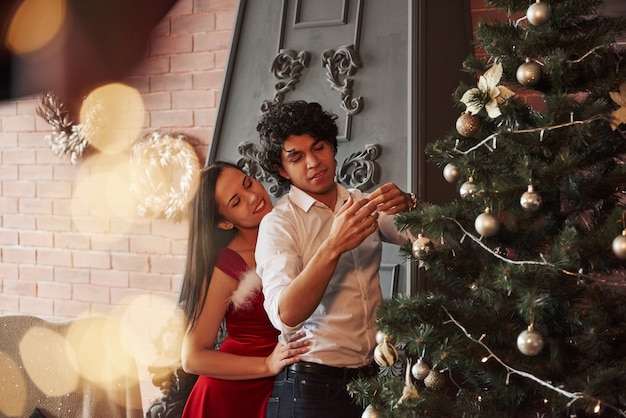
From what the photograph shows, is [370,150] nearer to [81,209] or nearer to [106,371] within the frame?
[106,371]

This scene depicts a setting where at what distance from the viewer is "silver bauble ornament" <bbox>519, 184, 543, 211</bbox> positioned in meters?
1.43

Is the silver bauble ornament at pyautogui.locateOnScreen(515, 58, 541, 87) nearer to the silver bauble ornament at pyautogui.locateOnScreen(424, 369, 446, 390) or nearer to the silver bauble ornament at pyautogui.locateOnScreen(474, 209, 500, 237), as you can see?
the silver bauble ornament at pyautogui.locateOnScreen(474, 209, 500, 237)

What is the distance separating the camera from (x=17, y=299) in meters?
4.17

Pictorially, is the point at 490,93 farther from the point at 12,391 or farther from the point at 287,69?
the point at 12,391

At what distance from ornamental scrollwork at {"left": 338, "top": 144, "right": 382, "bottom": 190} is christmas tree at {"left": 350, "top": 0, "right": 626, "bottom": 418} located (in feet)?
3.58

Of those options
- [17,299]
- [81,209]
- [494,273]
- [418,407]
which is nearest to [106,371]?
[418,407]

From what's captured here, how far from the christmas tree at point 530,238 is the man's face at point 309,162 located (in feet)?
1.17

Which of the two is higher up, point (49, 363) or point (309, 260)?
point (309, 260)

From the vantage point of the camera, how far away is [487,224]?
4.76 feet

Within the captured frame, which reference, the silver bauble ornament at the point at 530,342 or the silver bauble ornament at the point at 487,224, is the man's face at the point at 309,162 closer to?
the silver bauble ornament at the point at 487,224

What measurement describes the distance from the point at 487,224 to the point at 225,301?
3.17 ft

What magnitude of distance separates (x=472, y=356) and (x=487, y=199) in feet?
1.05

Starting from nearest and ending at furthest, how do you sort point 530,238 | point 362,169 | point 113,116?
point 530,238, point 362,169, point 113,116

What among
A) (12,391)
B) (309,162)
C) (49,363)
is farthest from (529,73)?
(12,391)
